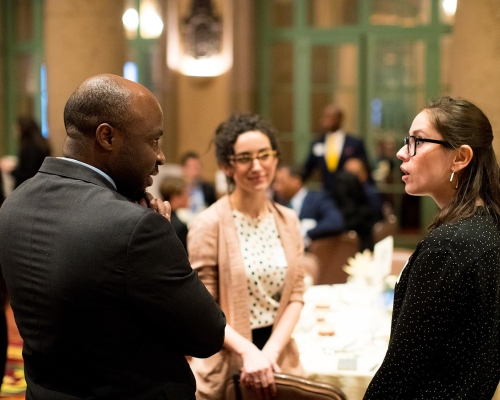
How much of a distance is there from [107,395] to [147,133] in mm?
584

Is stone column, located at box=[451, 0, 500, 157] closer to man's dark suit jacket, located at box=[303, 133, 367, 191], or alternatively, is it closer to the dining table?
the dining table

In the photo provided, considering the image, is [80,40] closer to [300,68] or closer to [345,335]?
[300,68]

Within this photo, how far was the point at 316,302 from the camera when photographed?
388 cm

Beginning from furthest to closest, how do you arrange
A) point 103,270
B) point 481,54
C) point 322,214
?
1. point 322,214
2. point 481,54
3. point 103,270

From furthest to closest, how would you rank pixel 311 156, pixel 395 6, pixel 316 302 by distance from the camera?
pixel 395 6
pixel 311 156
pixel 316 302

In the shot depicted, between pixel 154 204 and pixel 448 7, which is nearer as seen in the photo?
pixel 154 204

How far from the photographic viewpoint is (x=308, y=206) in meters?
6.42

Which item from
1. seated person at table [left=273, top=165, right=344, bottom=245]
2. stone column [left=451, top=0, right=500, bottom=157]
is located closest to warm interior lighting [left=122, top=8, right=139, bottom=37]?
seated person at table [left=273, top=165, right=344, bottom=245]

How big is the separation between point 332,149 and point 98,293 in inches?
254

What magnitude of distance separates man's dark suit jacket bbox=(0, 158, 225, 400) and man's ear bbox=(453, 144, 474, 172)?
0.78 m

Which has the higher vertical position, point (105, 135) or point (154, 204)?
point (105, 135)

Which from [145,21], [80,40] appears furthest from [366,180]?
[145,21]

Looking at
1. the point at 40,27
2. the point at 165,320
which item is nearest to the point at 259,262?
the point at 165,320

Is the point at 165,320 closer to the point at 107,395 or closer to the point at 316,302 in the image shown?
the point at 107,395
